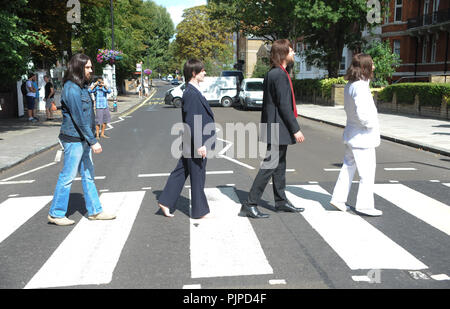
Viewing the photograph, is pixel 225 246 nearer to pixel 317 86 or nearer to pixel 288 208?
pixel 288 208

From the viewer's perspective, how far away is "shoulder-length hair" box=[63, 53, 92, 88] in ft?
15.8

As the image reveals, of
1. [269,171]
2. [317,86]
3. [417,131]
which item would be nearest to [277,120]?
[269,171]

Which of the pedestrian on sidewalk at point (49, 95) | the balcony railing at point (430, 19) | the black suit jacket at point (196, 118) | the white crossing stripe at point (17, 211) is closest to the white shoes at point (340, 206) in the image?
the black suit jacket at point (196, 118)

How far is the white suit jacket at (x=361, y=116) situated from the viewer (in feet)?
16.5

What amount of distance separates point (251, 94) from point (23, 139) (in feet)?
48.2

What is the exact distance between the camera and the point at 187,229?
4824 millimetres

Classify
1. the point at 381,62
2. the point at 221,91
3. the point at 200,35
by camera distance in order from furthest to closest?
1. the point at 200,35
2. the point at 221,91
3. the point at 381,62

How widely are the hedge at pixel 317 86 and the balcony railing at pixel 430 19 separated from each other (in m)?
10.6

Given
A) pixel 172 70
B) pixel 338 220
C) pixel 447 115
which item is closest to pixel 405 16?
pixel 447 115

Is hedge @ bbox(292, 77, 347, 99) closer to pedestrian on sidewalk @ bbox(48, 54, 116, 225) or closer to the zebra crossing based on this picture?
the zebra crossing

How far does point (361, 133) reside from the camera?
5176 mm

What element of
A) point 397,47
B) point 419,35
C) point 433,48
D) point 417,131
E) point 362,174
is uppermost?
point 419,35

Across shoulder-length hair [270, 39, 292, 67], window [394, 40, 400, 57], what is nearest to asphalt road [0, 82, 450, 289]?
shoulder-length hair [270, 39, 292, 67]

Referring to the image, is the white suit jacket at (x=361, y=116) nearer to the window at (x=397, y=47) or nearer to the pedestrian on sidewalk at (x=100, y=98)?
the pedestrian on sidewalk at (x=100, y=98)
